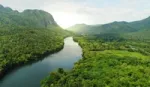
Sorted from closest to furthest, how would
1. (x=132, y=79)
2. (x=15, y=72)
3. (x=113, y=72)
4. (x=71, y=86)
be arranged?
(x=71, y=86) < (x=132, y=79) < (x=113, y=72) < (x=15, y=72)

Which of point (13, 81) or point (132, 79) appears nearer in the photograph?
point (132, 79)

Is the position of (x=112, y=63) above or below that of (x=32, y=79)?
above

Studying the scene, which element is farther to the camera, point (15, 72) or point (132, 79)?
point (15, 72)

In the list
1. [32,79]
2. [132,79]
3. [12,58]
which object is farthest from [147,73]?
[12,58]

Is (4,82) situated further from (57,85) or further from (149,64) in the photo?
(149,64)

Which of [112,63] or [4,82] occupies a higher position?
[112,63]

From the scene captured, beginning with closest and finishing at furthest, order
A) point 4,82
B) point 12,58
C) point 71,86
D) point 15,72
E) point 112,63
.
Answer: point 71,86
point 4,82
point 112,63
point 15,72
point 12,58

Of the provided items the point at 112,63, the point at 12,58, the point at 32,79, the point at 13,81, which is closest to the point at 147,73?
the point at 112,63

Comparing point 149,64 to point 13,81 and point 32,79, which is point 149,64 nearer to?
point 32,79

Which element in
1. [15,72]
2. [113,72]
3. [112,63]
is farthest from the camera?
[15,72]

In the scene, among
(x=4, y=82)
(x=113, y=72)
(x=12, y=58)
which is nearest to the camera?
(x=113, y=72)
